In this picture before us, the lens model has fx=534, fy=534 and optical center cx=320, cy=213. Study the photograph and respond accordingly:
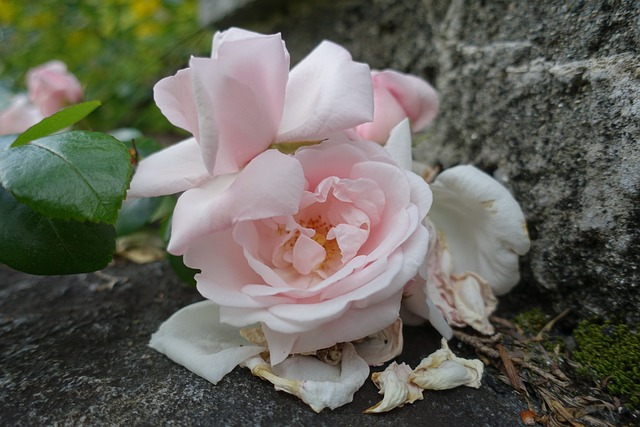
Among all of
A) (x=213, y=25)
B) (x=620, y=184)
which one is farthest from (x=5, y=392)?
(x=213, y=25)

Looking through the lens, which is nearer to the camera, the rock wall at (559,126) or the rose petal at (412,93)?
the rock wall at (559,126)

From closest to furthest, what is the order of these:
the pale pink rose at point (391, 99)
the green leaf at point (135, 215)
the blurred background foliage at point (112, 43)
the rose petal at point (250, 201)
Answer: the rose petal at point (250, 201), the pale pink rose at point (391, 99), the green leaf at point (135, 215), the blurred background foliage at point (112, 43)

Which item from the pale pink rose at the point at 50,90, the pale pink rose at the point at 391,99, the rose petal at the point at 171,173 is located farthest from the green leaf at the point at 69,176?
the pale pink rose at the point at 50,90

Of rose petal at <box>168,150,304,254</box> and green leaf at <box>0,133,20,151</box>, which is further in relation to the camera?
green leaf at <box>0,133,20,151</box>

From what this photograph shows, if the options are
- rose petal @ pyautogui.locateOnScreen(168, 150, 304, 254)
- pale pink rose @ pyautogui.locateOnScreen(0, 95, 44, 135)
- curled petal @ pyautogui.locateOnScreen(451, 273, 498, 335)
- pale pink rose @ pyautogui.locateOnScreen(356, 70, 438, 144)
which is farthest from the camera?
pale pink rose @ pyautogui.locateOnScreen(0, 95, 44, 135)

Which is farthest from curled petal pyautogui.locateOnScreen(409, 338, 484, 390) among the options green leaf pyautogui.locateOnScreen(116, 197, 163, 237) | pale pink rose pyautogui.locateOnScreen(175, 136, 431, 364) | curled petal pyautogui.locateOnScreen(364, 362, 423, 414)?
green leaf pyautogui.locateOnScreen(116, 197, 163, 237)

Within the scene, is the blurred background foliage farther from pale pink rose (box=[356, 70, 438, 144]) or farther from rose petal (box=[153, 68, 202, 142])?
rose petal (box=[153, 68, 202, 142])

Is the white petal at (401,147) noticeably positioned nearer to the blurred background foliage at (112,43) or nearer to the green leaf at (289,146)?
the green leaf at (289,146)
